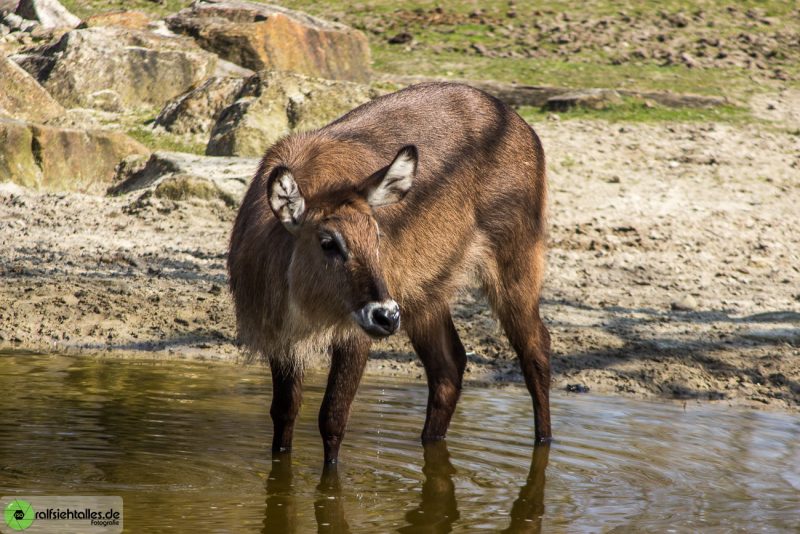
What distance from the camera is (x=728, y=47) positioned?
54.2 feet

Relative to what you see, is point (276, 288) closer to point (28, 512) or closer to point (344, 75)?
point (28, 512)

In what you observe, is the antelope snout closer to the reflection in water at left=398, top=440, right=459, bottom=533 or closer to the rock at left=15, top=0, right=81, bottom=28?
the reflection in water at left=398, top=440, right=459, bottom=533

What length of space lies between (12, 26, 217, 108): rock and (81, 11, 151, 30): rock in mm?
904

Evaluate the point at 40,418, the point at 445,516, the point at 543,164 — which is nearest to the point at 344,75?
the point at 543,164

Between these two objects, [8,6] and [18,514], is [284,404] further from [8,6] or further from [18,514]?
[8,6]

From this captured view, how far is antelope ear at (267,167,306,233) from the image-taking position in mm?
4496

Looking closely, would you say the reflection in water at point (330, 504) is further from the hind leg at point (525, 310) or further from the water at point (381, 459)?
the hind leg at point (525, 310)

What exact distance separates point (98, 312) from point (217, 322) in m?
0.80

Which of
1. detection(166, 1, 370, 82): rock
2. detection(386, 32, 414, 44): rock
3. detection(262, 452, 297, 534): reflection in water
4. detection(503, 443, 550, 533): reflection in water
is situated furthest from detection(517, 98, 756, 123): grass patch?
detection(262, 452, 297, 534): reflection in water

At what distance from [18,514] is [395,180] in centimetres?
196

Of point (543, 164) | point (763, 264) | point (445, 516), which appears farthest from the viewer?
point (763, 264)

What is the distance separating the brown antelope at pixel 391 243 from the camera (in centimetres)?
464

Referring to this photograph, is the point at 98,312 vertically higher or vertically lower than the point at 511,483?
lower

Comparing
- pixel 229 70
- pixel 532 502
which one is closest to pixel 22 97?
pixel 229 70
